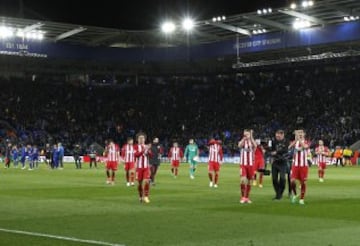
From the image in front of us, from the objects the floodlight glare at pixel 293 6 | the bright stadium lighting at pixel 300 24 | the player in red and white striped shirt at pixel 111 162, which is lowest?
the player in red and white striped shirt at pixel 111 162

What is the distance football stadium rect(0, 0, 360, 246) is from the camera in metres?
20.9

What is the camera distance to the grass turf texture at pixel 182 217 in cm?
1332

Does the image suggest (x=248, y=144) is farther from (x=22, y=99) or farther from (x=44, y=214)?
(x=22, y=99)

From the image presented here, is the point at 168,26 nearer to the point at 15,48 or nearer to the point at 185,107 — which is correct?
the point at 15,48

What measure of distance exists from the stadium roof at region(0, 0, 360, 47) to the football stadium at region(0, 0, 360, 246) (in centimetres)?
15

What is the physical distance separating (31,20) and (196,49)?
19571 mm

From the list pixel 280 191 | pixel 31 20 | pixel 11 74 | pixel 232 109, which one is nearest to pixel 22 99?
pixel 11 74

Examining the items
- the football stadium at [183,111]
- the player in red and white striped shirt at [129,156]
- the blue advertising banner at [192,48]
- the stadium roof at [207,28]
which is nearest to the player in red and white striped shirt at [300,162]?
the football stadium at [183,111]

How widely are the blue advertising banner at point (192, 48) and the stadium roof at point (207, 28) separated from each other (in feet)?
2.01

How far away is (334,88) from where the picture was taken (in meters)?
66.4

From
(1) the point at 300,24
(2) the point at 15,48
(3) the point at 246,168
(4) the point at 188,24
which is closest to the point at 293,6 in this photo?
(1) the point at 300,24

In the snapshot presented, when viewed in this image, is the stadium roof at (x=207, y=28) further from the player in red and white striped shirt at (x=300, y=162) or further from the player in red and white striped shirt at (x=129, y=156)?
the player in red and white striped shirt at (x=300, y=162)

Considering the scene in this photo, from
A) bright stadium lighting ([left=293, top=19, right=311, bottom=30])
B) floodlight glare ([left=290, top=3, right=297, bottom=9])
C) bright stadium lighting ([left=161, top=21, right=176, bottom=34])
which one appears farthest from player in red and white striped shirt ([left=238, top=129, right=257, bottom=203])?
bright stadium lighting ([left=161, top=21, right=176, bottom=34])

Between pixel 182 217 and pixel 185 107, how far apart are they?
192 feet
